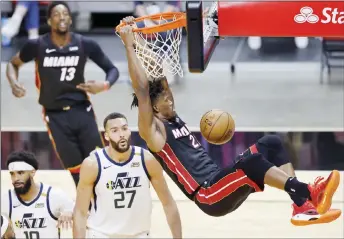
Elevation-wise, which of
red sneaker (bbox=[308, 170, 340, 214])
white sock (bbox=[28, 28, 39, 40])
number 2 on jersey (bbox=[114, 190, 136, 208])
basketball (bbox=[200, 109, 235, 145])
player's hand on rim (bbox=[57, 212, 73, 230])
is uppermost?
basketball (bbox=[200, 109, 235, 145])

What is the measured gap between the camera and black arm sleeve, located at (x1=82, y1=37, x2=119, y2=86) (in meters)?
10.2

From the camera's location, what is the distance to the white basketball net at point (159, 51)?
22.1 feet

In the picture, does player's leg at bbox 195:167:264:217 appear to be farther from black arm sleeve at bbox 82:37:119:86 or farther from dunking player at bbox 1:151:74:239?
black arm sleeve at bbox 82:37:119:86

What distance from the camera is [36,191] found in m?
8.54

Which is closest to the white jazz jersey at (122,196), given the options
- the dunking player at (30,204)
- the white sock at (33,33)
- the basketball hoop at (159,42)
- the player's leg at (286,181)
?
the dunking player at (30,204)

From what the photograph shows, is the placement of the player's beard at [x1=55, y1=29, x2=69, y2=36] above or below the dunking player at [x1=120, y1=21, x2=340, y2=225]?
above

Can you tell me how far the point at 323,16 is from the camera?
5883 millimetres

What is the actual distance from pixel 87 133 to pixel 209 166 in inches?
106

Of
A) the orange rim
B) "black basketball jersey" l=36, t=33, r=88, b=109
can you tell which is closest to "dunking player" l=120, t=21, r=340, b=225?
the orange rim

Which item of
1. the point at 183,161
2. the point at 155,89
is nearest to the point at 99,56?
the point at 155,89

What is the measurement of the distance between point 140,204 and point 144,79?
1724mm

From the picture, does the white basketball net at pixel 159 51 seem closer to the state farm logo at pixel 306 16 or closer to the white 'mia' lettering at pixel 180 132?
the white 'mia' lettering at pixel 180 132

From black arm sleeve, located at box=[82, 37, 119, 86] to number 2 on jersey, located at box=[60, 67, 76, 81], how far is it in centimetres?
28

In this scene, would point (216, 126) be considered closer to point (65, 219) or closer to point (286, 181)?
point (286, 181)
